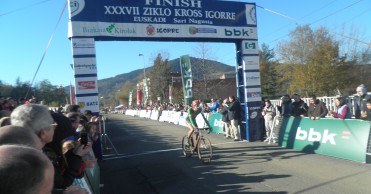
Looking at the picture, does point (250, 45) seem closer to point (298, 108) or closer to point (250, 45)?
point (250, 45)

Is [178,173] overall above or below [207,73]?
below

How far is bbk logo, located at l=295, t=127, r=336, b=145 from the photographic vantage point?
10.3m

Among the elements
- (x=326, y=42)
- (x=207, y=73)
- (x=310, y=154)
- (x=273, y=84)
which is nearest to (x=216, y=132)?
(x=310, y=154)

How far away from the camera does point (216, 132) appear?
18906 millimetres

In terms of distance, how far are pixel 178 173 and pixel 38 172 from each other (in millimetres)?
7981

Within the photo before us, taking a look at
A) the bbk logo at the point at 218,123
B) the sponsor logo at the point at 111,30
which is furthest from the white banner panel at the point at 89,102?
the bbk logo at the point at 218,123

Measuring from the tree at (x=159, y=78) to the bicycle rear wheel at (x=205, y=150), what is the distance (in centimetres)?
5618

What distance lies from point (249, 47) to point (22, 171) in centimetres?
1417

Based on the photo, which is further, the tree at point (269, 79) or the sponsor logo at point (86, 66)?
the tree at point (269, 79)

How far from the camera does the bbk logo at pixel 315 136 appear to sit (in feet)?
33.8

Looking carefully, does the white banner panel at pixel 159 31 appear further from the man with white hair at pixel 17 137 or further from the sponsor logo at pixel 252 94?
the man with white hair at pixel 17 137

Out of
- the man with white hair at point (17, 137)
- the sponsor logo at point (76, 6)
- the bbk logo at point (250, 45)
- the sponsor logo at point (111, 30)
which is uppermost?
the sponsor logo at point (76, 6)

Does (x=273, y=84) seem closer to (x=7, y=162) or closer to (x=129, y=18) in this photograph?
(x=129, y=18)

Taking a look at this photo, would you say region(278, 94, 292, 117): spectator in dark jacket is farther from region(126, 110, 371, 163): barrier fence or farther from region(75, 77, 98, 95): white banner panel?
region(75, 77, 98, 95): white banner panel
